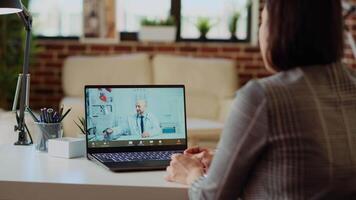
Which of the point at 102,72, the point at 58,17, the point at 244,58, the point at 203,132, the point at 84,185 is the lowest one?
the point at 203,132

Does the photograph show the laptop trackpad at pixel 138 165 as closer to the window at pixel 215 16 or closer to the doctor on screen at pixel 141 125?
the doctor on screen at pixel 141 125

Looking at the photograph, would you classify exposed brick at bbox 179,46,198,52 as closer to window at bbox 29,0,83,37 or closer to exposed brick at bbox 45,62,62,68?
window at bbox 29,0,83,37

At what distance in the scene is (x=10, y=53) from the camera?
4.70 metres

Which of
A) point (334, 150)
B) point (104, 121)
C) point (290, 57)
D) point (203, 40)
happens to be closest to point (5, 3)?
point (104, 121)

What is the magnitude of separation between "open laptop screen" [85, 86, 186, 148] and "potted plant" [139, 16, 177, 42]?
3.16 m

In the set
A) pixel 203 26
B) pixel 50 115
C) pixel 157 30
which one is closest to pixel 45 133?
pixel 50 115

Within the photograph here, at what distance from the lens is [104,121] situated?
1838mm

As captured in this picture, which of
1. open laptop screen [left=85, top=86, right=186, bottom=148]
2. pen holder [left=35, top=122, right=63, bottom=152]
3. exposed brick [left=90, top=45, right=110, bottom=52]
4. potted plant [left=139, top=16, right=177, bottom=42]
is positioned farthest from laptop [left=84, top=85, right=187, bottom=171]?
exposed brick [left=90, top=45, right=110, bottom=52]

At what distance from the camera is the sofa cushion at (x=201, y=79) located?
4777 mm

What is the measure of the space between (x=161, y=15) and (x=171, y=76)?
671 millimetres

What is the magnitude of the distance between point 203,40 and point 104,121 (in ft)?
11.1

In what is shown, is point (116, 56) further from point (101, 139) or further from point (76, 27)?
point (101, 139)

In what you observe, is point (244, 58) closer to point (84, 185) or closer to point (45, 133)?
point (45, 133)

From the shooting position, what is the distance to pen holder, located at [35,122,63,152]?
1.94 m
